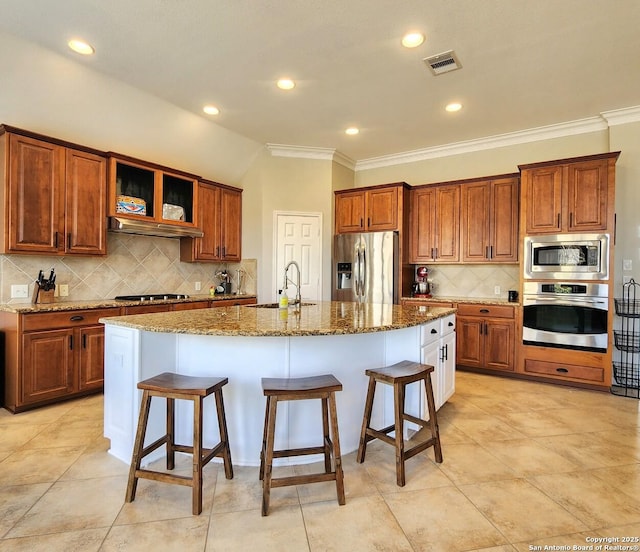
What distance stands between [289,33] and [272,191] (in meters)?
2.54

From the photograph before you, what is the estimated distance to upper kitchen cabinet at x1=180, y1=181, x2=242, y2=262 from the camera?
4.82 m

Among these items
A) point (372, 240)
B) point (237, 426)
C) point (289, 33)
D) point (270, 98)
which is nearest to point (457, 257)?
point (372, 240)

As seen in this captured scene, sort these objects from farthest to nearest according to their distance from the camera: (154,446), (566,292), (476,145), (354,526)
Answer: (476,145) < (566,292) < (154,446) < (354,526)

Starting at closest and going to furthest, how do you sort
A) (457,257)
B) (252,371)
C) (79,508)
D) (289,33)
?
(79,508), (252,371), (289,33), (457,257)

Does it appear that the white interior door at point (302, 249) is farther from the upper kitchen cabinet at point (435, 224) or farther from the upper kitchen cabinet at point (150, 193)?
the upper kitchen cabinet at point (435, 224)

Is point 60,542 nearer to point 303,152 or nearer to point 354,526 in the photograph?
point 354,526

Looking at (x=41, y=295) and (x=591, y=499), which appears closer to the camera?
(x=591, y=499)

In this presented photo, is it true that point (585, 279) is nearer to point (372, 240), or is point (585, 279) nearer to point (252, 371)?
point (372, 240)

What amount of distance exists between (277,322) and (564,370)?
3.33 metres

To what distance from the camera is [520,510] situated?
183 cm

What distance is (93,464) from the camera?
2242 mm

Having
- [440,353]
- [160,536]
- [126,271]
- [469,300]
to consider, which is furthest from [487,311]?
[126,271]

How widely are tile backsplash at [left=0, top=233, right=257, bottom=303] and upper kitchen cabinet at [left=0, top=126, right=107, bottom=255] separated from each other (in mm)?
340

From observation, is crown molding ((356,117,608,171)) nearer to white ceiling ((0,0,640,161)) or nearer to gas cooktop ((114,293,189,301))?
white ceiling ((0,0,640,161))
